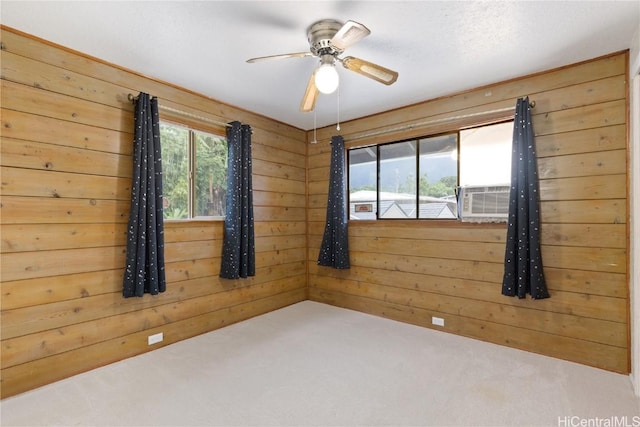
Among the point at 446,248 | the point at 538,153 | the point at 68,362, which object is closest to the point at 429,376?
the point at 446,248

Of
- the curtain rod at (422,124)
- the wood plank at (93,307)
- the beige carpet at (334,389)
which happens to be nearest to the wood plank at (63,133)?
the wood plank at (93,307)

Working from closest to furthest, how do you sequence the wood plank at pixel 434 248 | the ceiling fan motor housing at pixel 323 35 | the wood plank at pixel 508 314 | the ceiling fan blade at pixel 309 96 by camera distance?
the ceiling fan motor housing at pixel 323 35, the ceiling fan blade at pixel 309 96, the wood plank at pixel 508 314, the wood plank at pixel 434 248

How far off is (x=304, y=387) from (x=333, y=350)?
63 centimetres

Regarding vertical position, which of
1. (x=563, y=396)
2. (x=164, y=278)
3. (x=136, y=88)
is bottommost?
(x=563, y=396)

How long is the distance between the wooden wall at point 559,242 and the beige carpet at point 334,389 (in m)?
0.22

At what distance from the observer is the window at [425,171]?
3.03m

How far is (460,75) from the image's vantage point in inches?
107

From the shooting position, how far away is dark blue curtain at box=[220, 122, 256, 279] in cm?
326

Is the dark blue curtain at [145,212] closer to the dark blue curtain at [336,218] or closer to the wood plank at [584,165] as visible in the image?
the dark blue curtain at [336,218]

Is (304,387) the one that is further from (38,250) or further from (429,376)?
(38,250)

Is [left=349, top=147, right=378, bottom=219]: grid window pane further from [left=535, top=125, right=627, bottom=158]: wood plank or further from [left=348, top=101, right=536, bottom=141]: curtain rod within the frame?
[left=535, top=125, right=627, bottom=158]: wood plank

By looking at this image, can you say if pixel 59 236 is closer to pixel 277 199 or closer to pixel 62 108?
pixel 62 108

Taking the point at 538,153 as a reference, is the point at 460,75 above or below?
above

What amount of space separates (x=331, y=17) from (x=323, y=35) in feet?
0.36
